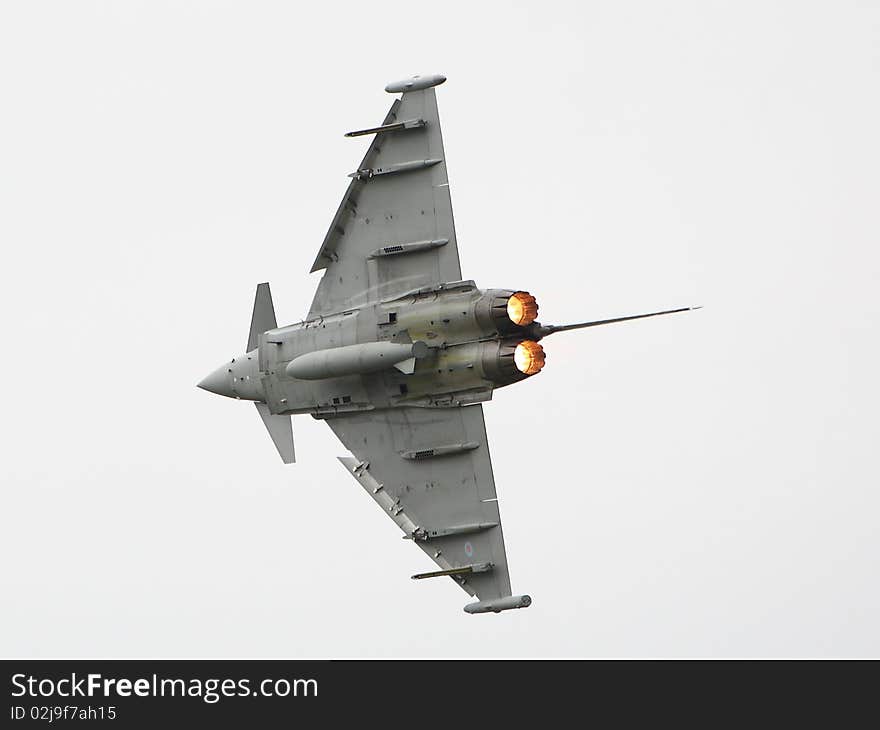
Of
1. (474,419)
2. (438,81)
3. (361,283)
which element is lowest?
(474,419)

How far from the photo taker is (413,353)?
133 ft

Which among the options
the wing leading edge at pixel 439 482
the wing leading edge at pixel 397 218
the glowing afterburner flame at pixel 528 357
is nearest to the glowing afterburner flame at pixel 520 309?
the glowing afterburner flame at pixel 528 357

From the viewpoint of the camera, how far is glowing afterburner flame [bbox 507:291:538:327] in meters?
40.0

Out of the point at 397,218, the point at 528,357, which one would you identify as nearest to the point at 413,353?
the point at 528,357

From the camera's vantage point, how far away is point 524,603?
41.3 metres

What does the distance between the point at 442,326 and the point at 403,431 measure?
8.52 ft

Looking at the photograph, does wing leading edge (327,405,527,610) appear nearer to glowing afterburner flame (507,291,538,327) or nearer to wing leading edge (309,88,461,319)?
glowing afterburner flame (507,291,538,327)

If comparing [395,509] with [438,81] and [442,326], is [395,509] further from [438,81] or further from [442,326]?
[438,81]

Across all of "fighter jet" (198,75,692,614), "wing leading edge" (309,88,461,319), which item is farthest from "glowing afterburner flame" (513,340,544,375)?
"wing leading edge" (309,88,461,319)

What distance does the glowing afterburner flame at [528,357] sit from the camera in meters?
40.2

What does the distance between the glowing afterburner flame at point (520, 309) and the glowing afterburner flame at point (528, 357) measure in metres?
0.41

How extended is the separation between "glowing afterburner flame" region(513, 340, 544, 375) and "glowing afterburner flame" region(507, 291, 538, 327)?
0.41 meters

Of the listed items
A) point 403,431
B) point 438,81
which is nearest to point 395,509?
point 403,431

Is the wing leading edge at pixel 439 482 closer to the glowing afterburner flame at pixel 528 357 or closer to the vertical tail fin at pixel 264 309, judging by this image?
the glowing afterburner flame at pixel 528 357
